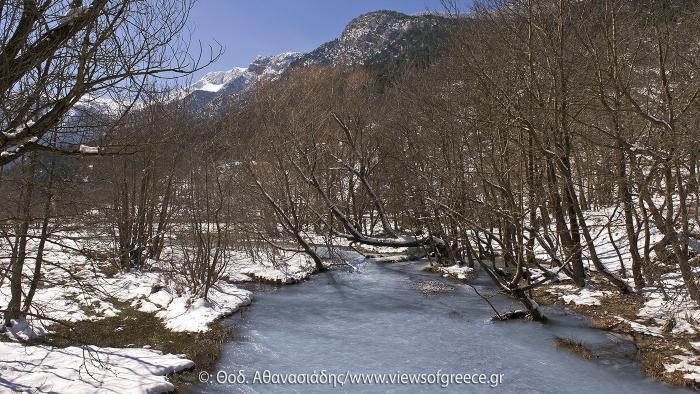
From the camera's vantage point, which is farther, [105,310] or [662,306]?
[105,310]

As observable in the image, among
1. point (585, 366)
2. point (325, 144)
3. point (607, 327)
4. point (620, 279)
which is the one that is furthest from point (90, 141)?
point (325, 144)

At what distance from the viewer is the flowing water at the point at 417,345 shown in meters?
7.45

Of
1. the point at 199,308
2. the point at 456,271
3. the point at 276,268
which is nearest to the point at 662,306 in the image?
the point at 456,271

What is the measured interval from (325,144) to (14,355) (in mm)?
17483

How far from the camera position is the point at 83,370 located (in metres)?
6.97

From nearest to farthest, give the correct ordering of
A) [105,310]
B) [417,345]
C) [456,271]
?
[417,345] < [105,310] < [456,271]

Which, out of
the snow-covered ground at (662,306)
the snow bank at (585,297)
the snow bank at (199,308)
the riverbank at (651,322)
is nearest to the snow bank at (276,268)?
the snow bank at (199,308)

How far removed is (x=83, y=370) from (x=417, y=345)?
5.96 meters

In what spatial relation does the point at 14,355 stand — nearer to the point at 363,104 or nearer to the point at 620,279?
the point at 620,279

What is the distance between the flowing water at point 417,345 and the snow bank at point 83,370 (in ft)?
2.89

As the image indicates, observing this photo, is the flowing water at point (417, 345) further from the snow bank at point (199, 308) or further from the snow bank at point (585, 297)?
the snow bank at point (585, 297)

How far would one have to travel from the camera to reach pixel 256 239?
19.2 meters

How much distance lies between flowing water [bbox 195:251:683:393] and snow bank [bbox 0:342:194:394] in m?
0.88

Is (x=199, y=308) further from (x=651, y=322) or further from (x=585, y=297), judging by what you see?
(x=651, y=322)
